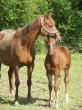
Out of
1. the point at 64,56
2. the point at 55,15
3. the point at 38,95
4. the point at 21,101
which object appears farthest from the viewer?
the point at 55,15

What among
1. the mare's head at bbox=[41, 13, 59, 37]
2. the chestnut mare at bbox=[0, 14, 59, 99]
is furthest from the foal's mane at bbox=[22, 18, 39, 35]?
the mare's head at bbox=[41, 13, 59, 37]

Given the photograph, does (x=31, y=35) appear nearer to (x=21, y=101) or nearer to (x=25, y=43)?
(x=25, y=43)

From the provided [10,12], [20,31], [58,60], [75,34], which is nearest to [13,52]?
[20,31]

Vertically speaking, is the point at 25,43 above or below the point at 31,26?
below

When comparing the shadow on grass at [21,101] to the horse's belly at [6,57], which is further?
the horse's belly at [6,57]

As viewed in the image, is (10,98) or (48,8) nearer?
(10,98)

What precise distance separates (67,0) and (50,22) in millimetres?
21581

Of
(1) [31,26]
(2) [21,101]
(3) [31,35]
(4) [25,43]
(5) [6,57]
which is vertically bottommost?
(2) [21,101]

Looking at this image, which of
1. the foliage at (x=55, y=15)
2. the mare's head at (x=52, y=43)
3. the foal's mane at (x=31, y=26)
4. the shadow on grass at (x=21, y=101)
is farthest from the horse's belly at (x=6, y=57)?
the foliage at (x=55, y=15)

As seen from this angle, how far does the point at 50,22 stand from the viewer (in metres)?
9.19

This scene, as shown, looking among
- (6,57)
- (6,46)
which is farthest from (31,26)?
(6,57)

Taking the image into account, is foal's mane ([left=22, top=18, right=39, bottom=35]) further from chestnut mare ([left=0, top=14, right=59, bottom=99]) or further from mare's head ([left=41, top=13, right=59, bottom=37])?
mare's head ([left=41, top=13, right=59, bottom=37])

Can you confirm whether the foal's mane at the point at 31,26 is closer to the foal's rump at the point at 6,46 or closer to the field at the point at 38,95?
the foal's rump at the point at 6,46

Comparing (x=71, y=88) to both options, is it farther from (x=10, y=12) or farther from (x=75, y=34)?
(x=75, y=34)
